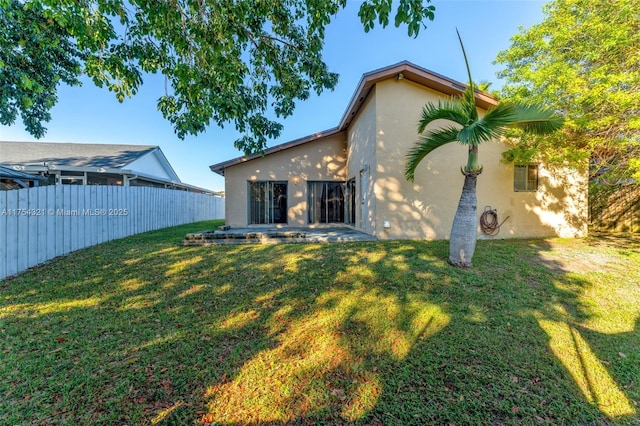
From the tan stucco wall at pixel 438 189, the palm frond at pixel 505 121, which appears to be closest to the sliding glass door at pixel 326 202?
the tan stucco wall at pixel 438 189

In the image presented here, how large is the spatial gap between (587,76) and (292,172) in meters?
8.82

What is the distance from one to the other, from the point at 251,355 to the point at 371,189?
6300 mm

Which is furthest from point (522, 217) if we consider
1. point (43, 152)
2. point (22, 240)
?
point (43, 152)

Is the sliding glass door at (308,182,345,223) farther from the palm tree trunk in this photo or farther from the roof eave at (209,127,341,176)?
the palm tree trunk

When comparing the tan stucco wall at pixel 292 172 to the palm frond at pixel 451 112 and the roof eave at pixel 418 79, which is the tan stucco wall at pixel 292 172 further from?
the palm frond at pixel 451 112

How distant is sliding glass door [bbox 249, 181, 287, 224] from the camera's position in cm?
1056

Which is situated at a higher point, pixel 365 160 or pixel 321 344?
pixel 365 160

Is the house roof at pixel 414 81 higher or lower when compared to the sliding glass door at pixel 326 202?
higher

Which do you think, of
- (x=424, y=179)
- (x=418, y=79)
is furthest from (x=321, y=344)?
(x=418, y=79)

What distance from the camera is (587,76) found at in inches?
221

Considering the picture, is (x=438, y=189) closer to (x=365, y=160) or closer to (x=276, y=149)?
(x=365, y=160)

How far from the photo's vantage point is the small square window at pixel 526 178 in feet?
27.1

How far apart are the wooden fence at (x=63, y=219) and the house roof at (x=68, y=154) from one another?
4483 millimetres

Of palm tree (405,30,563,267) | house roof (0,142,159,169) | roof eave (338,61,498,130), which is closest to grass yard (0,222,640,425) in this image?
palm tree (405,30,563,267)
